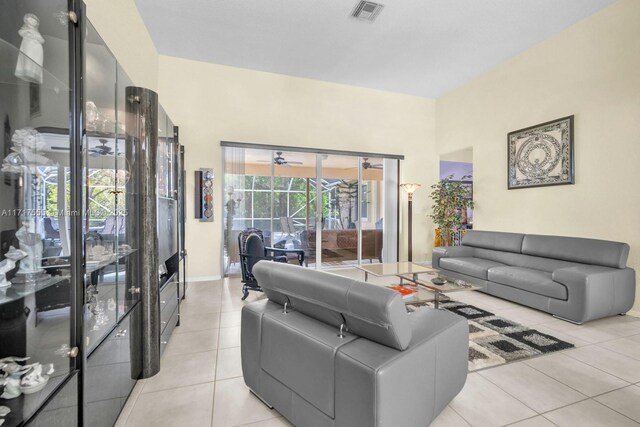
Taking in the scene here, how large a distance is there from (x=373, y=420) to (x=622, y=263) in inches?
152

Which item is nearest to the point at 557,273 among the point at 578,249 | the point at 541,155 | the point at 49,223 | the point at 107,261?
the point at 578,249

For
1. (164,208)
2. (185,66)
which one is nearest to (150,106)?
(164,208)

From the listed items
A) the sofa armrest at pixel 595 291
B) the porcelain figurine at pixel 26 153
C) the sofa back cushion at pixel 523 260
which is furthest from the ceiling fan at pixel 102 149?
the sofa back cushion at pixel 523 260

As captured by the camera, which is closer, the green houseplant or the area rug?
the area rug

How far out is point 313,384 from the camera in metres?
1.46

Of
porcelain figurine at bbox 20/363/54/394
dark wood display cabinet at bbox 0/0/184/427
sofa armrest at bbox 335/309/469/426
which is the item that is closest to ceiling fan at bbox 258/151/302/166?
dark wood display cabinet at bbox 0/0/184/427

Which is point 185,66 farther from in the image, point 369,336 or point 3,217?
point 369,336

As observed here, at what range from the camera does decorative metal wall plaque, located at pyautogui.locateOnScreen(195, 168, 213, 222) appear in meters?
4.98

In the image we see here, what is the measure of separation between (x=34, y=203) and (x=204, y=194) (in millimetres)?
3950

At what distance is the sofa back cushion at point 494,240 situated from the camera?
4.50 m

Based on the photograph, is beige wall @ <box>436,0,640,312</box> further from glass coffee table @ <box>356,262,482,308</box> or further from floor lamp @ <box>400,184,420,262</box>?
glass coffee table @ <box>356,262,482,308</box>

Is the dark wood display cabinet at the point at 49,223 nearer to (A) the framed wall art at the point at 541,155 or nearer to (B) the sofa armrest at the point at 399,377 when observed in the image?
(B) the sofa armrest at the point at 399,377

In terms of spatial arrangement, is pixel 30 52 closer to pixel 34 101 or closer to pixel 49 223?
pixel 34 101

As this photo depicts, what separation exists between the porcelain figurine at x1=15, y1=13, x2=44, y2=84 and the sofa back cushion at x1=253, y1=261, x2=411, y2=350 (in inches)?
55.2
